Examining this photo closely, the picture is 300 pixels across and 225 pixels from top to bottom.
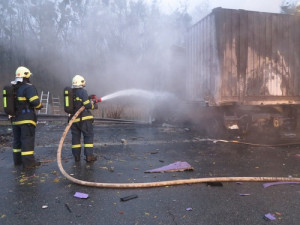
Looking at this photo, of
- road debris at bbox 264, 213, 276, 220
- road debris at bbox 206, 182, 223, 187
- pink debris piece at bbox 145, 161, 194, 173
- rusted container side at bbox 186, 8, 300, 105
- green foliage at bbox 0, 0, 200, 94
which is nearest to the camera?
road debris at bbox 264, 213, 276, 220

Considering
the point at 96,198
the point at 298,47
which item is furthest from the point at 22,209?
the point at 298,47

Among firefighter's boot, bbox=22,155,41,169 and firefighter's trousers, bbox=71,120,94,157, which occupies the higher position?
firefighter's trousers, bbox=71,120,94,157

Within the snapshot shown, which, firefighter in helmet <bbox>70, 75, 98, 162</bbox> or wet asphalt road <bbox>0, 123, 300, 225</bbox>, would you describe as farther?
firefighter in helmet <bbox>70, 75, 98, 162</bbox>

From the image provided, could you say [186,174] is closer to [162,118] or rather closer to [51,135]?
[51,135]

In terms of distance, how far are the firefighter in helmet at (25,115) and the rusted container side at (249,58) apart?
173 inches

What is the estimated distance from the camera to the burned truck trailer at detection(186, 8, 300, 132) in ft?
22.0

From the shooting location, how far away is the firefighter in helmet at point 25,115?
449 cm

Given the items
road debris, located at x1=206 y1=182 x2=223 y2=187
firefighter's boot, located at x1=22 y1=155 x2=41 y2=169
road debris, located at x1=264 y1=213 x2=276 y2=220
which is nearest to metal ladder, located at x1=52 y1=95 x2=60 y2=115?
firefighter's boot, located at x1=22 y1=155 x2=41 y2=169

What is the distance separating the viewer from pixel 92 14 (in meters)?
14.8

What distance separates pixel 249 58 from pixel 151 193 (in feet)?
16.5

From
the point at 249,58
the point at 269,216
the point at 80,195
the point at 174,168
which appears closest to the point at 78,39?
the point at 249,58

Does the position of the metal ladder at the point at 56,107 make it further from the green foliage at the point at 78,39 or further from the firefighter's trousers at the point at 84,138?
the firefighter's trousers at the point at 84,138

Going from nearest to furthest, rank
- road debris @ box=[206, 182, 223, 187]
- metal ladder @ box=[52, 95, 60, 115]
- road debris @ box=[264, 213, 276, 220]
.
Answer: road debris @ box=[264, 213, 276, 220] → road debris @ box=[206, 182, 223, 187] → metal ladder @ box=[52, 95, 60, 115]

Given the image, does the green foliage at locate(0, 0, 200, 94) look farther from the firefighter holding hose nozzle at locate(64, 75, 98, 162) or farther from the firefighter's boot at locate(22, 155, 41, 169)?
the firefighter's boot at locate(22, 155, 41, 169)
